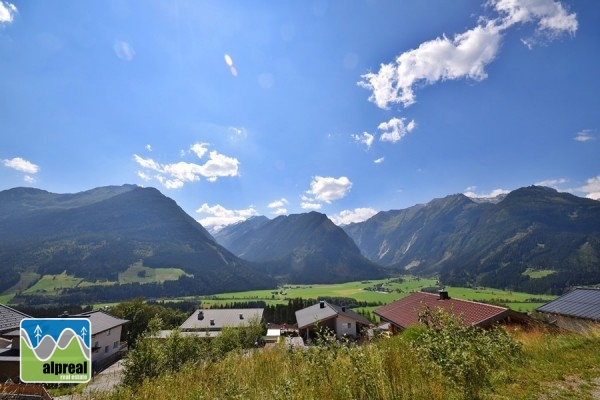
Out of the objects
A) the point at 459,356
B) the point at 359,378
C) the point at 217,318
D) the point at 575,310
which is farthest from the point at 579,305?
the point at 217,318

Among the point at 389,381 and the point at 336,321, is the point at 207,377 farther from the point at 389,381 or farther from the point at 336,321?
the point at 336,321

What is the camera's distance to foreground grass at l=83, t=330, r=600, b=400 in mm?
5965

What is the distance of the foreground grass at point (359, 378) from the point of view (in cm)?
596

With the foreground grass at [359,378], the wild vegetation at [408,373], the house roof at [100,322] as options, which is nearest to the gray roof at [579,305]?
the wild vegetation at [408,373]

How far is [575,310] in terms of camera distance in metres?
24.9

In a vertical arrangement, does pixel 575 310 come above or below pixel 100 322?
above

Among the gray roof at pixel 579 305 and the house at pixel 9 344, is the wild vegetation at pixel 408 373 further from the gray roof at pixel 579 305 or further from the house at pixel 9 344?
the house at pixel 9 344

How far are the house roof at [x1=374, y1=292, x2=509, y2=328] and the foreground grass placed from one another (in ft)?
36.9

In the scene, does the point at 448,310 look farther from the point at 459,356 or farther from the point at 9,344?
the point at 9,344

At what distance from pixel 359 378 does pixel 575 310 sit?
29.0 meters

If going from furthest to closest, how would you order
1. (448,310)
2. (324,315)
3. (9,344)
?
(324,315) → (9,344) → (448,310)

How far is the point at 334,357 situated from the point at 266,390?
2076 millimetres

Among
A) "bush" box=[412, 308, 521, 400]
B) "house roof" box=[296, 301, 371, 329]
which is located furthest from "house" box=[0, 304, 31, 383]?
"house roof" box=[296, 301, 371, 329]

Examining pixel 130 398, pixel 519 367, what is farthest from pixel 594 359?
pixel 130 398
